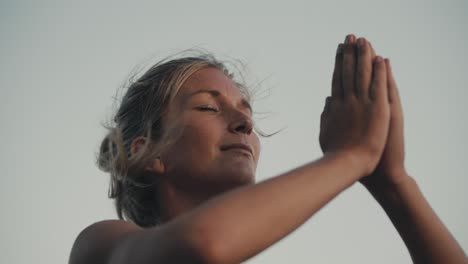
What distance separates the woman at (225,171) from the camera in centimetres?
154

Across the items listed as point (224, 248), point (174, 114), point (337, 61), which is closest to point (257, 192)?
point (224, 248)

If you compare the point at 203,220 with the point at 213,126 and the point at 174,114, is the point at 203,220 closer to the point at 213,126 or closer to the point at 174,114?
the point at 213,126

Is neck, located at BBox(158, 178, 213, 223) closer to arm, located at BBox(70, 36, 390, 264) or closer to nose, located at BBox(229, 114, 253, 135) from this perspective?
nose, located at BBox(229, 114, 253, 135)

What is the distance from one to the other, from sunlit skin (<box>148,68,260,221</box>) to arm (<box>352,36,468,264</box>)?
0.71 meters

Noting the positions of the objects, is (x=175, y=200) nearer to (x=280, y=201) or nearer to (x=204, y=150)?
(x=204, y=150)

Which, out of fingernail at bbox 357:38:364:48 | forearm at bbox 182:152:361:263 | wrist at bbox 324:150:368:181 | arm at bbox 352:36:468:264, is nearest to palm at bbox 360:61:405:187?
arm at bbox 352:36:468:264

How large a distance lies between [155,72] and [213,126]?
88 cm

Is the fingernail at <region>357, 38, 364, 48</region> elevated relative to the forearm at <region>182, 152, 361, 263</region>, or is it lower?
elevated

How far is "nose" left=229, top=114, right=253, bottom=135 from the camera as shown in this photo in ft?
9.33

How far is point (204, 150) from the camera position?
275 cm

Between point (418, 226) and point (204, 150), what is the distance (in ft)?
3.49

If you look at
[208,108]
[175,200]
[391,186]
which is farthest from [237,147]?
[391,186]

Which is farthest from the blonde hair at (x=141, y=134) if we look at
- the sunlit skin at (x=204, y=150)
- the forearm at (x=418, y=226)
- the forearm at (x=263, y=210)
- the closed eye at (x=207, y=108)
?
the forearm at (x=263, y=210)

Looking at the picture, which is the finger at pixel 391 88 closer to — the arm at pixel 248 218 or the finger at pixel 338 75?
the finger at pixel 338 75
